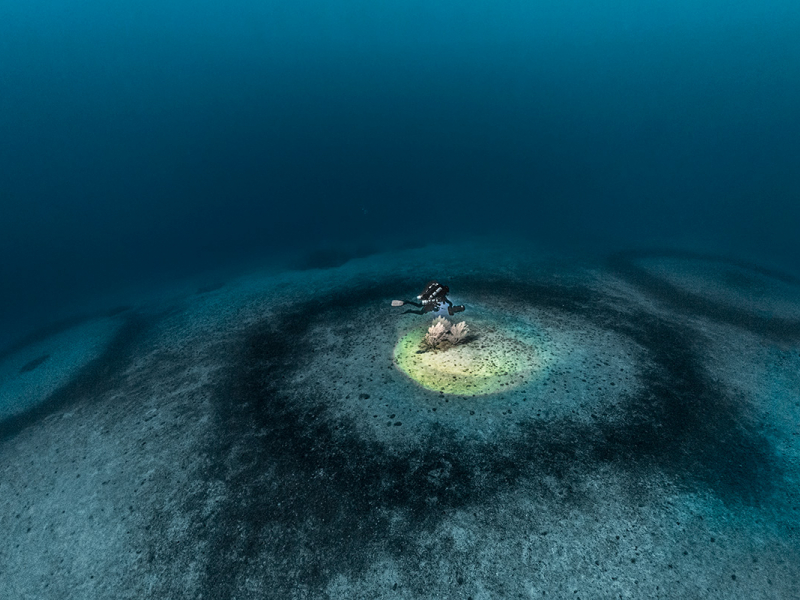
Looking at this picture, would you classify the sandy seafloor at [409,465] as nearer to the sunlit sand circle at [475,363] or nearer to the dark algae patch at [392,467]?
the dark algae patch at [392,467]

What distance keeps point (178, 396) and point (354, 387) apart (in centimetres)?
578

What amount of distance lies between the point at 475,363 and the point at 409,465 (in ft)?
14.7

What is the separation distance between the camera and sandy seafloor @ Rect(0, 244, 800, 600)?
6363mm

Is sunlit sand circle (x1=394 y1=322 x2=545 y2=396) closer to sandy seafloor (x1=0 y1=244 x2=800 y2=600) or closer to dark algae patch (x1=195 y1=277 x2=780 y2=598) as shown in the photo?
sandy seafloor (x1=0 y1=244 x2=800 y2=600)

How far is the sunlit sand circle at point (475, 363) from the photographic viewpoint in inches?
419

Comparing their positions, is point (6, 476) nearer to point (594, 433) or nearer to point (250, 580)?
point (250, 580)

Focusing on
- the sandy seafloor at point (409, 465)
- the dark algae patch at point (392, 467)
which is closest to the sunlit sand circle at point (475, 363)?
the sandy seafloor at point (409, 465)

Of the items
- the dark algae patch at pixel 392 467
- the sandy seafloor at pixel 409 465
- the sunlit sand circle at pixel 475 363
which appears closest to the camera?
the sandy seafloor at pixel 409 465

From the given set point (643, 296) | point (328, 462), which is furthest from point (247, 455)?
point (643, 296)

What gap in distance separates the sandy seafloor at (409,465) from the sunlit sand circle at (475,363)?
220 millimetres

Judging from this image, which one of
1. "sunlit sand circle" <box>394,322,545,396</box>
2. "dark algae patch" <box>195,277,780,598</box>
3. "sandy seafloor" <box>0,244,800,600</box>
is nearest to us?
"sandy seafloor" <box>0,244,800,600</box>

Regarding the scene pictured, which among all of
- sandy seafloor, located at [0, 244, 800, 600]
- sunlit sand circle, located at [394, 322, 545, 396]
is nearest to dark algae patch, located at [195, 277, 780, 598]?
sandy seafloor, located at [0, 244, 800, 600]

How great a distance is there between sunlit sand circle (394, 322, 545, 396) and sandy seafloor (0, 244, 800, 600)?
0.22 meters

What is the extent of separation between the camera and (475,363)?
11.6m
